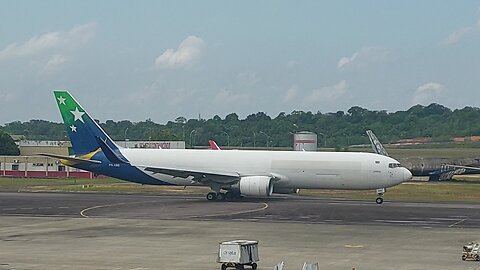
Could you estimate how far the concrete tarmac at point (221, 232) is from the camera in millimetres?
29562

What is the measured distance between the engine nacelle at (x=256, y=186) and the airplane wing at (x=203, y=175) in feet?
3.28

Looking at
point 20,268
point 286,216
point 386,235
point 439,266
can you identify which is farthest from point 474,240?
point 20,268

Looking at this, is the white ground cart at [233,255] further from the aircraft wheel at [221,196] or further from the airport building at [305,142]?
the airport building at [305,142]

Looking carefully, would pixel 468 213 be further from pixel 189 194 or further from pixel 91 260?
pixel 91 260

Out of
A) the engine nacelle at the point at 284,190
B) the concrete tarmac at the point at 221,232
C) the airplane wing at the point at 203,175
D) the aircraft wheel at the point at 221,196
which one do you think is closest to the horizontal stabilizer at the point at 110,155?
the airplane wing at the point at 203,175

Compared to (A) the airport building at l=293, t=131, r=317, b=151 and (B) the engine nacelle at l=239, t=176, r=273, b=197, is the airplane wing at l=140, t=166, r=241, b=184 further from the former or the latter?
(A) the airport building at l=293, t=131, r=317, b=151

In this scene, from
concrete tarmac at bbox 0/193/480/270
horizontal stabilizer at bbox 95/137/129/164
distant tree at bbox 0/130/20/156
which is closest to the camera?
concrete tarmac at bbox 0/193/480/270

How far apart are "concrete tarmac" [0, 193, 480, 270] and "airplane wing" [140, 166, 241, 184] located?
1644mm

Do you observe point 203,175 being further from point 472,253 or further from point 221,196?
point 472,253

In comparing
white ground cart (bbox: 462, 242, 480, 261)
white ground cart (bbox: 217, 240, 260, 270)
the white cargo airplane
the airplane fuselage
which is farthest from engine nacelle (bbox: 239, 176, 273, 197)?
white ground cart (bbox: 217, 240, 260, 270)

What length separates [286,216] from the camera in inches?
1860

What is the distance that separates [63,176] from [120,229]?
62.0 meters

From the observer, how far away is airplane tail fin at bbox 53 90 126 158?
2475 inches

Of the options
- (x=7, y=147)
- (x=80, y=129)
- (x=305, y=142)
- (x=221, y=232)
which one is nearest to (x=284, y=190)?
(x=80, y=129)
